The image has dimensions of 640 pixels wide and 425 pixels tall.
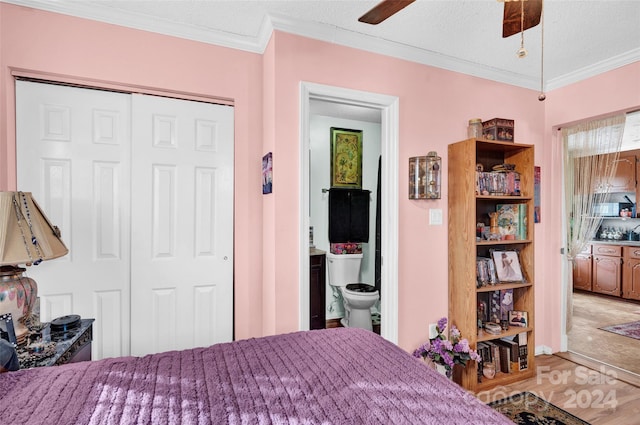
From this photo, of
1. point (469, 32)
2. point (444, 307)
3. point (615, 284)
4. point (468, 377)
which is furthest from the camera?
point (615, 284)

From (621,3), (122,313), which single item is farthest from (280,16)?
→ (122,313)

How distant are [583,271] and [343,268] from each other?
4358mm

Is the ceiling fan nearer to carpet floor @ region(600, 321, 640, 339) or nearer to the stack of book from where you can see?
the stack of book

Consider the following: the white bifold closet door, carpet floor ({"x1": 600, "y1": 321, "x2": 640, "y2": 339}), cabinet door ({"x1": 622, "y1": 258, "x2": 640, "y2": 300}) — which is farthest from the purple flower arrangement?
cabinet door ({"x1": 622, "y1": 258, "x2": 640, "y2": 300})

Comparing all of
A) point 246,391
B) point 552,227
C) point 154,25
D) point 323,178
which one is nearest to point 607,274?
point 552,227

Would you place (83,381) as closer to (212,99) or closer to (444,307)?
(212,99)

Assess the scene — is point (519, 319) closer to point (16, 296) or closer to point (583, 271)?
point (16, 296)

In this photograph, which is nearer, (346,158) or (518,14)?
(518,14)

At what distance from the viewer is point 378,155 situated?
3.95 metres

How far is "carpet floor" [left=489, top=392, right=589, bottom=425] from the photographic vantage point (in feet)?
6.72

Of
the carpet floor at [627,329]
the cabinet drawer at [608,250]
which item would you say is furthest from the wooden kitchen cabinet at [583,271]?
the carpet floor at [627,329]

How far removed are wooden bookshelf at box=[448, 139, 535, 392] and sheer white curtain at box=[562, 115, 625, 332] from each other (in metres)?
0.75

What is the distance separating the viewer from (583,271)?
17.5ft

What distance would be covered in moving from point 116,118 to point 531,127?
335cm
